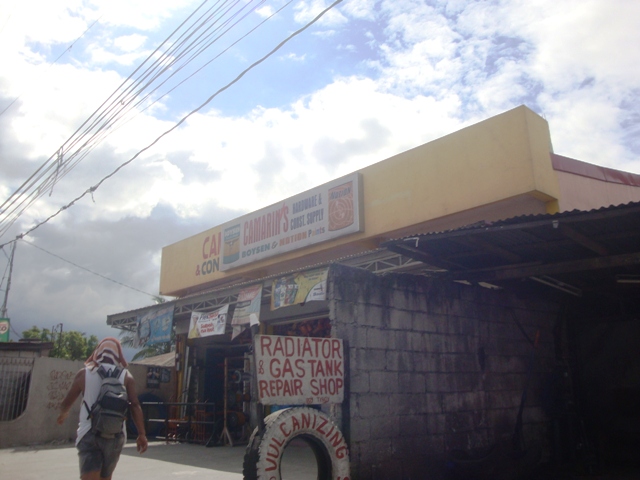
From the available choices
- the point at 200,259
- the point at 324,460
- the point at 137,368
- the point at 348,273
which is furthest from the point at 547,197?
the point at 137,368

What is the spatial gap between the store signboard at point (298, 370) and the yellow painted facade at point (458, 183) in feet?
19.0

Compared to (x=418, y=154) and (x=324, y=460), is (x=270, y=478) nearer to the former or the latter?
(x=324, y=460)

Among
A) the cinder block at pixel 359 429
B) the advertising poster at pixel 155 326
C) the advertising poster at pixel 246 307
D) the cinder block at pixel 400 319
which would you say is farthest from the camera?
the advertising poster at pixel 155 326

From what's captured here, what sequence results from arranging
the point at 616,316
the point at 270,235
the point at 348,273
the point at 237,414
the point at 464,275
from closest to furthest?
the point at 348,273, the point at 464,275, the point at 616,316, the point at 237,414, the point at 270,235

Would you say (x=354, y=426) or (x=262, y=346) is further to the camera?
(x=354, y=426)

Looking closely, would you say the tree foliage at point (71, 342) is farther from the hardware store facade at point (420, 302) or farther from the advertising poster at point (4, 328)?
the hardware store facade at point (420, 302)

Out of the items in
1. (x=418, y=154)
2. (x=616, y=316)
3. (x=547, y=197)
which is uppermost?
(x=418, y=154)

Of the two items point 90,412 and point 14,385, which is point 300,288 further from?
point 14,385

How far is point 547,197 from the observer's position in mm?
10023

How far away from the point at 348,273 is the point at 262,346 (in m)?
1.58

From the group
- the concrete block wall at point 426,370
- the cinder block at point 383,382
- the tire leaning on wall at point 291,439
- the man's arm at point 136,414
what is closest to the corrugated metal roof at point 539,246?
the concrete block wall at point 426,370

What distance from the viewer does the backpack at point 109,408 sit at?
457cm

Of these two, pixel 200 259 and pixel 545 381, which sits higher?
pixel 200 259

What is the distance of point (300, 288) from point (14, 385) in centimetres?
874
